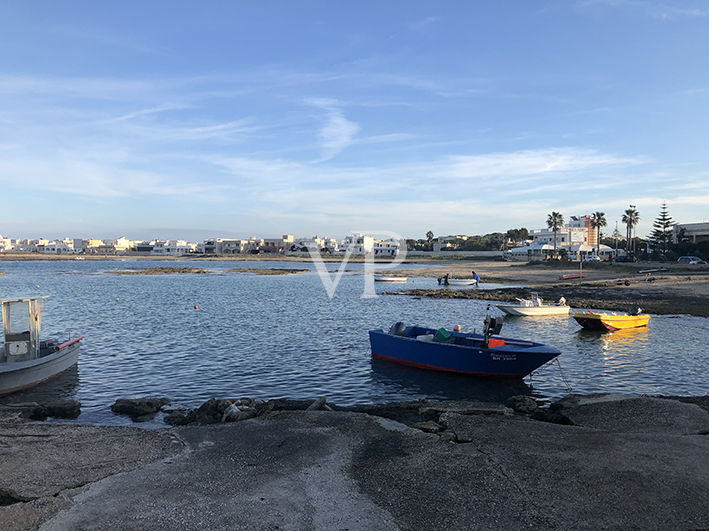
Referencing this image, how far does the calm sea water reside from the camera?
2147 cm

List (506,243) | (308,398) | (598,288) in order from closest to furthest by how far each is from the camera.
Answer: (308,398)
(598,288)
(506,243)

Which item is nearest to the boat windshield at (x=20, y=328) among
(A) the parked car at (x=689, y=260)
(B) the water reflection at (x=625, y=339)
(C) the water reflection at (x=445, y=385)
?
(C) the water reflection at (x=445, y=385)

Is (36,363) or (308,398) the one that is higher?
(36,363)

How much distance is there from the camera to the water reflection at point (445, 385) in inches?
828

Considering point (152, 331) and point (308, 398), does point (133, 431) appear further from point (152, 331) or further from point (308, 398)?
point (152, 331)

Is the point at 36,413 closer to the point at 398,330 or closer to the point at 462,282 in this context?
the point at 398,330

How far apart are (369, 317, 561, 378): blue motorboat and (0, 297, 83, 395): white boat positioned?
15.3 m

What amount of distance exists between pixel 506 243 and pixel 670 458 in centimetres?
18021

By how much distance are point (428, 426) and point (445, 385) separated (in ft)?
26.1

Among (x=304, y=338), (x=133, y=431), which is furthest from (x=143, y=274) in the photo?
(x=133, y=431)

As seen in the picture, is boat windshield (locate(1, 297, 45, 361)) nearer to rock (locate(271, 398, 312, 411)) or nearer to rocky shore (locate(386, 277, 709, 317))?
rock (locate(271, 398, 312, 411))

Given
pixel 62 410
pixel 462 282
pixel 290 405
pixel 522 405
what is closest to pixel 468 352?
pixel 522 405

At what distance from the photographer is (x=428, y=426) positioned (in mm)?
14742

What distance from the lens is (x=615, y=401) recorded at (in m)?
17.5
